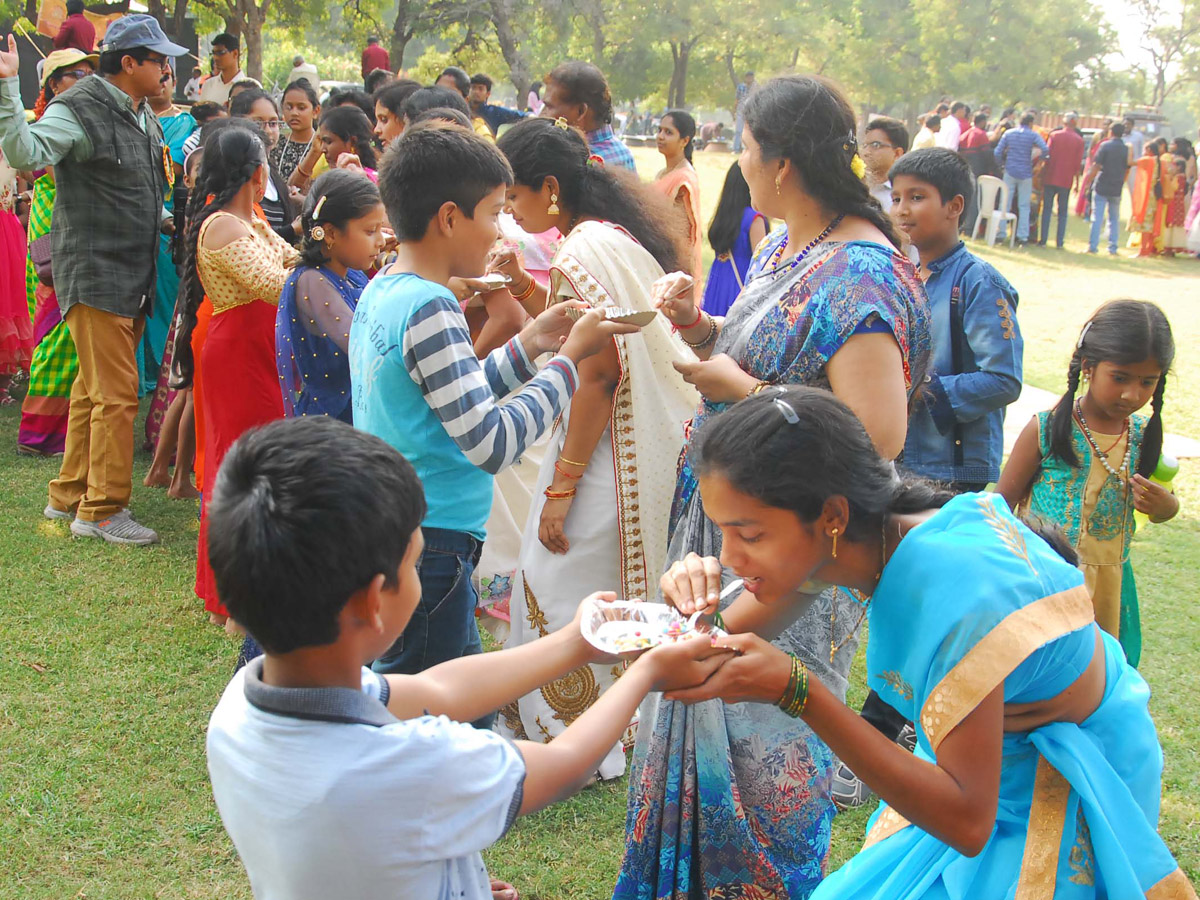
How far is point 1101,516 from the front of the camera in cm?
330

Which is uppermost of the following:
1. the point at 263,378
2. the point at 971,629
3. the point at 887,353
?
the point at 887,353

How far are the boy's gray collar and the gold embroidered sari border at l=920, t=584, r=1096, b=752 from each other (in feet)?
2.89

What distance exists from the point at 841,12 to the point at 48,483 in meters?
46.9

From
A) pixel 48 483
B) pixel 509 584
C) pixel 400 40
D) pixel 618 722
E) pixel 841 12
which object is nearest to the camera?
pixel 618 722

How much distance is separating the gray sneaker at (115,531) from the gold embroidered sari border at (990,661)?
13.6 feet

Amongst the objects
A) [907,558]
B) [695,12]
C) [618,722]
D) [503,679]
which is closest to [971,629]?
[907,558]

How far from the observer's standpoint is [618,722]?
159cm

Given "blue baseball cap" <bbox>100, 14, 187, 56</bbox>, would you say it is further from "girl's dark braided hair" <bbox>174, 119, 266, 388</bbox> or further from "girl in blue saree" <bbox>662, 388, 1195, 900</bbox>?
"girl in blue saree" <bbox>662, 388, 1195, 900</bbox>

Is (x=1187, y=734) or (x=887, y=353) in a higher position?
(x=887, y=353)

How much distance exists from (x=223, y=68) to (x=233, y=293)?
18.9ft

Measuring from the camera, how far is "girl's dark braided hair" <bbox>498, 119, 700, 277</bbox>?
314cm

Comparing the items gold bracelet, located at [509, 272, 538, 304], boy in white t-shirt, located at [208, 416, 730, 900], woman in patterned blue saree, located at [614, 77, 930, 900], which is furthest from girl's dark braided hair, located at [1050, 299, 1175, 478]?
boy in white t-shirt, located at [208, 416, 730, 900]

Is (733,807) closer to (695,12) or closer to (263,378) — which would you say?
(263,378)

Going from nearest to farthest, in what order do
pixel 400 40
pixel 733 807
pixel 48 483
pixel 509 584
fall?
1. pixel 733 807
2. pixel 509 584
3. pixel 48 483
4. pixel 400 40
